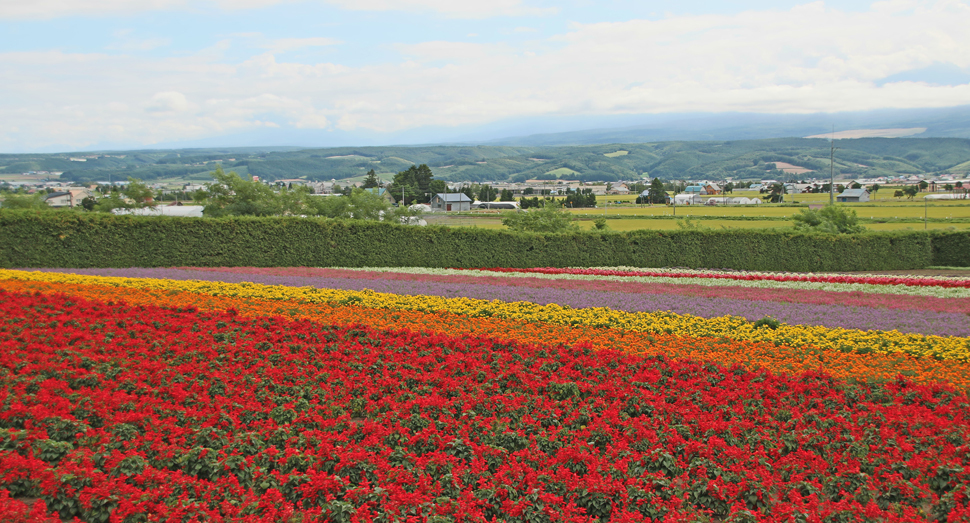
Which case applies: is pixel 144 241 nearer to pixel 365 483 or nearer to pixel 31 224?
pixel 31 224

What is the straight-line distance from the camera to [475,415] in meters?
7.39

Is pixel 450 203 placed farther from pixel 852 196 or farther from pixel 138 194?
pixel 852 196

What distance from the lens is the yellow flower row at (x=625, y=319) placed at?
10.8m

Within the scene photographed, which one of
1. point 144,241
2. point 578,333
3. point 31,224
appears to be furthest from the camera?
point 144,241

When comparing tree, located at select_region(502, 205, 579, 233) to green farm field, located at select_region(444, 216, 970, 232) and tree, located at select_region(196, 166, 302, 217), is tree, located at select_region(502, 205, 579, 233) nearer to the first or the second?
green farm field, located at select_region(444, 216, 970, 232)

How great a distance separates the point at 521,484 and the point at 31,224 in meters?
26.3

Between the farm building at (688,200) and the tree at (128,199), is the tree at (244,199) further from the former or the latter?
the farm building at (688,200)

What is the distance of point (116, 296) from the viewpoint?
49.9 ft

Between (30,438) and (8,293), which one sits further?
(8,293)

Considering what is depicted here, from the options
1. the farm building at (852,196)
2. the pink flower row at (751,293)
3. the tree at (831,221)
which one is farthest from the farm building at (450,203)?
the pink flower row at (751,293)

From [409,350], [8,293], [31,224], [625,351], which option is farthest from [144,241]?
[625,351]

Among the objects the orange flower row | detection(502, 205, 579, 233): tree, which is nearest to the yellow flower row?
the orange flower row

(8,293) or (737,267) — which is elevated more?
(8,293)

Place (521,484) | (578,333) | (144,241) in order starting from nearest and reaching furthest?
(521,484) → (578,333) → (144,241)
